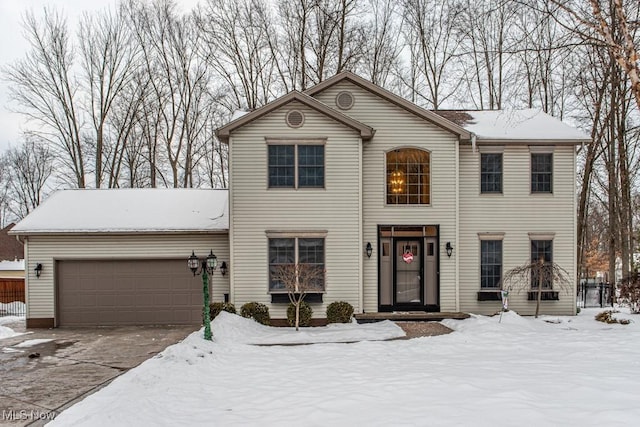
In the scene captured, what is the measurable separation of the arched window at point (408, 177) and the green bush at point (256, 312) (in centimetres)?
489

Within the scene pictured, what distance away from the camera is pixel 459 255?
12758 millimetres

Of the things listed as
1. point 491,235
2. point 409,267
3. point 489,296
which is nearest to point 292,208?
point 409,267

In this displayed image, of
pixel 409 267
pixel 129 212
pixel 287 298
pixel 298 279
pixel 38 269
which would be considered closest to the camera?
pixel 298 279

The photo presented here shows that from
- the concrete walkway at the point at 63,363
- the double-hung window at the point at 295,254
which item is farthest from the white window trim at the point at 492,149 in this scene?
the concrete walkway at the point at 63,363

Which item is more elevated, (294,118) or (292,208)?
(294,118)

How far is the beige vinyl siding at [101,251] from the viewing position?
12797mm

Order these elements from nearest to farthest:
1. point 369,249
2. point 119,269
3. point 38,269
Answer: point 369,249
point 38,269
point 119,269

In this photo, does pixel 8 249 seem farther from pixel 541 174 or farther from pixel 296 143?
pixel 541 174

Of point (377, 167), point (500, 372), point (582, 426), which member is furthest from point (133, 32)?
point (582, 426)

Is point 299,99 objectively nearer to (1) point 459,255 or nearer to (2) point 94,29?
(1) point 459,255

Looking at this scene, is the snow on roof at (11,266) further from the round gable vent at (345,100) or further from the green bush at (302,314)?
the round gable vent at (345,100)

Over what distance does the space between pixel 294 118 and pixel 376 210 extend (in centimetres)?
364

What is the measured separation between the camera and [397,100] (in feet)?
40.4

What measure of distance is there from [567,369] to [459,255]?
5.68m
